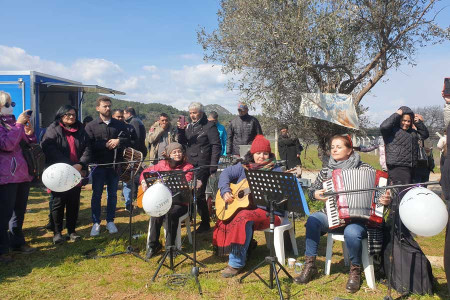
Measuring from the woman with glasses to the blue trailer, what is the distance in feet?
16.7

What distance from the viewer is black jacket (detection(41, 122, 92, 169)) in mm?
5062

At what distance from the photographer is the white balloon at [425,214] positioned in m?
2.76

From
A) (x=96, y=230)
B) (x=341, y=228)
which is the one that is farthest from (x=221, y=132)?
(x=341, y=228)

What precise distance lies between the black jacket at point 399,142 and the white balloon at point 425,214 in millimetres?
3100

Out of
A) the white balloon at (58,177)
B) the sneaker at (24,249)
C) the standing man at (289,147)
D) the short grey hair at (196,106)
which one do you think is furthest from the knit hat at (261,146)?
the standing man at (289,147)

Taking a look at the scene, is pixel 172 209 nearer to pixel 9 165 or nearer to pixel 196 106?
pixel 196 106

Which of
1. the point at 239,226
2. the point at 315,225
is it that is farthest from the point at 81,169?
the point at 315,225

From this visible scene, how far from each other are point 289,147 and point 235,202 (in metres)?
5.98

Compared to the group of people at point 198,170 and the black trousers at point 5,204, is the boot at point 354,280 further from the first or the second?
the black trousers at point 5,204

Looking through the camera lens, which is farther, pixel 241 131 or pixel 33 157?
pixel 241 131

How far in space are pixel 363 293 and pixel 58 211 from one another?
4.11 meters

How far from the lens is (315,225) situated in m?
4.12

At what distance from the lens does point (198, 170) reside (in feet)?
13.4

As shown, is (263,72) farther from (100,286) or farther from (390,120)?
(100,286)
